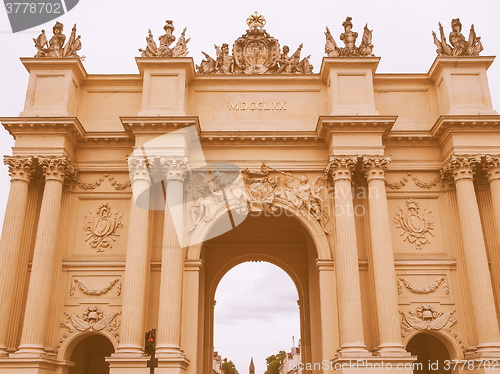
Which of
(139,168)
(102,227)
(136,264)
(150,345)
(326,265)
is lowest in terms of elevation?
(150,345)

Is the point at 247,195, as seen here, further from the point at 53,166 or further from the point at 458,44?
the point at 458,44

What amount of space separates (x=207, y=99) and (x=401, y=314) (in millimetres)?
11458

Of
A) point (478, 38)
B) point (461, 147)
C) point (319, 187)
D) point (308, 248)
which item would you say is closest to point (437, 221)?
point (461, 147)

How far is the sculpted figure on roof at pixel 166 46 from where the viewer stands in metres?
21.4

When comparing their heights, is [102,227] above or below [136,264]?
above

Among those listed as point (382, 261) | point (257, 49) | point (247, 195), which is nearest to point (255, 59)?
point (257, 49)

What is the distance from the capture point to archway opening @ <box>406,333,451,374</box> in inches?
784

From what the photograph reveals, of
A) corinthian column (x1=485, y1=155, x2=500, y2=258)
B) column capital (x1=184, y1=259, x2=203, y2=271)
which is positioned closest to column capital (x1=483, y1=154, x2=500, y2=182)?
corinthian column (x1=485, y1=155, x2=500, y2=258)

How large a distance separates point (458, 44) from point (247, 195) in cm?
1074

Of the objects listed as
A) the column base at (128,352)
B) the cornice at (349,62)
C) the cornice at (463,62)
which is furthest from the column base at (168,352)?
the cornice at (463,62)

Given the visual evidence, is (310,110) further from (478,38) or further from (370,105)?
(478,38)

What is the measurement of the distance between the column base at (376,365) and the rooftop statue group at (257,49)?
11.8m

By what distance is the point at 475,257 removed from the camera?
18.5 meters

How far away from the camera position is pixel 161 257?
19453 mm
